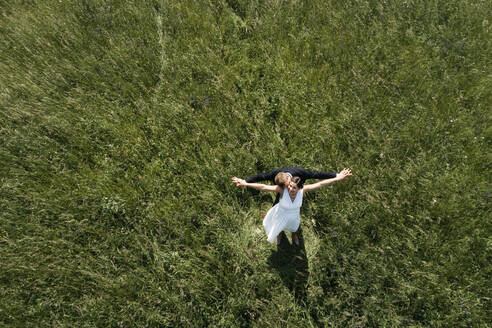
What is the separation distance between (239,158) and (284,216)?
1376mm

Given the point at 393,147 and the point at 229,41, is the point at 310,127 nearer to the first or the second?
the point at 393,147

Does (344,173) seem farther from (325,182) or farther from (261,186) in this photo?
(261,186)

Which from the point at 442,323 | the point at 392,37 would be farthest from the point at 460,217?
the point at 392,37

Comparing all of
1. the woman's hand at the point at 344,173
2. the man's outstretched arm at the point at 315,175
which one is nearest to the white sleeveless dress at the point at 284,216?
the man's outstretched arm at the point at 315,175

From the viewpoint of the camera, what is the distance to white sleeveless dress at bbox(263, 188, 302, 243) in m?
3.64

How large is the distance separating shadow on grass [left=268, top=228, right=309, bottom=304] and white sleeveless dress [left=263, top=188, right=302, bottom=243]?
441mm

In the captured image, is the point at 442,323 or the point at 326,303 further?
the point at 326,303

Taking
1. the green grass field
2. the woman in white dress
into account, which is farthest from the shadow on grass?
the woman in white dress

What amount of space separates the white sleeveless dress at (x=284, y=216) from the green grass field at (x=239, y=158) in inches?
20.9

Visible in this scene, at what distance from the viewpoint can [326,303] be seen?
372 cm

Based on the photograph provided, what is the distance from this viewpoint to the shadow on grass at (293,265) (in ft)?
13.0

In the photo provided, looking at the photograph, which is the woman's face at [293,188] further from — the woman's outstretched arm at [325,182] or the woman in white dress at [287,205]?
the woman's outstretched arm at [325,182]

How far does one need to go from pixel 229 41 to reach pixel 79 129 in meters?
3.42

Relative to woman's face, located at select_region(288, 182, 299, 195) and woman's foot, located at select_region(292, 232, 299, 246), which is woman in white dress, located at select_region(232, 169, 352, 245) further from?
woman's foot, located at select_region(292, 232, 299, 246)
